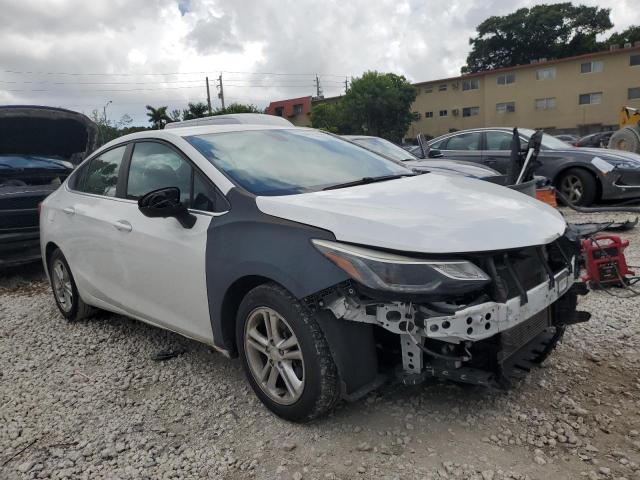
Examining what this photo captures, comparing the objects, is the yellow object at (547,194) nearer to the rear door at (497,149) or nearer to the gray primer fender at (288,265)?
the rear door at (497,149)

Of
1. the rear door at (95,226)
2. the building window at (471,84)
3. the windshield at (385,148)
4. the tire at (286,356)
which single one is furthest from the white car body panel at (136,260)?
the building window at (471,84)

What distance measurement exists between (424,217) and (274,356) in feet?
3.37

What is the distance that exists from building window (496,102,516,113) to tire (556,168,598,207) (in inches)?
1552

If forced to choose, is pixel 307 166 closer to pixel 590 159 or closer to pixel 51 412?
pixel 51 412

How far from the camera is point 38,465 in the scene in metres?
2.58

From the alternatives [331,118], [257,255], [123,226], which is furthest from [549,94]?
[257,255]

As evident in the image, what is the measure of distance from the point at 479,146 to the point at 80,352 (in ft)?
24.7

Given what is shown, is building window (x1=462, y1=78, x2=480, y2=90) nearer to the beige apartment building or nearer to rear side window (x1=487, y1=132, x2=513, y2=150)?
the beige apartment building

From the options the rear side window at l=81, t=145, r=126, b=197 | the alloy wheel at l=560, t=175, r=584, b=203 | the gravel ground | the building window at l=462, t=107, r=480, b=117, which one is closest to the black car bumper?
the alloy wheel at l=560, t=175, r=584, b=203

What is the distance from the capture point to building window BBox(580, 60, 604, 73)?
4059 cm

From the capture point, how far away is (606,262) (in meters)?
4.42

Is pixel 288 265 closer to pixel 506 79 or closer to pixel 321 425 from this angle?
pixel 321 425

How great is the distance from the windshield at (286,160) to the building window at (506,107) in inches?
1769

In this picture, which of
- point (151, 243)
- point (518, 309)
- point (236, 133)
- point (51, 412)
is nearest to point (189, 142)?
point (236, 133)
